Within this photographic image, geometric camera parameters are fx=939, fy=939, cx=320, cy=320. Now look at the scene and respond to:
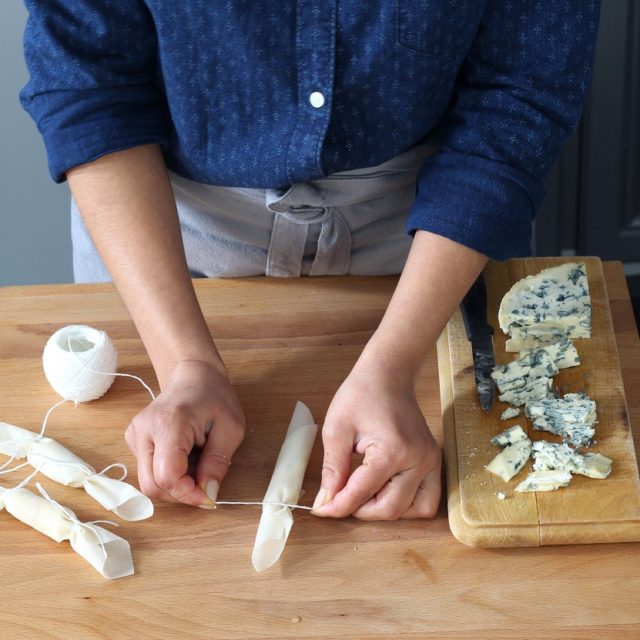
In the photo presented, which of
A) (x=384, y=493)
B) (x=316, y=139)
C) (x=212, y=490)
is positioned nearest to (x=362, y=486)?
(x=384, y=493)

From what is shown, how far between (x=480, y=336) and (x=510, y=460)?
0.60ft

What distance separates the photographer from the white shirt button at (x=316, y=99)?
980 millimetres

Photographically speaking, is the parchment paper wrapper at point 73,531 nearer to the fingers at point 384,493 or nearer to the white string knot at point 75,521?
the white string knot at point 75,521

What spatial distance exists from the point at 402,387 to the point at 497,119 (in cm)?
30

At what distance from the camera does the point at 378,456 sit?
0.90m

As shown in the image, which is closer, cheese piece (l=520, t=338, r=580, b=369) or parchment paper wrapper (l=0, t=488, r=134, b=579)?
parchment paper wrapper (l=0, t=488, r=134, b=579)

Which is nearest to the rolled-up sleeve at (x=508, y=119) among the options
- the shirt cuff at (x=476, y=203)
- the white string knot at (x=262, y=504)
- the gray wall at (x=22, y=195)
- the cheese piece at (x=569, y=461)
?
the shirt cuff at (x=476, y=203)

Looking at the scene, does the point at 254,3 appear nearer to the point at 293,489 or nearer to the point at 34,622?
the point at 293,489

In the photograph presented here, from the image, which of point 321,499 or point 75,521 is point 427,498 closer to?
point 321,499

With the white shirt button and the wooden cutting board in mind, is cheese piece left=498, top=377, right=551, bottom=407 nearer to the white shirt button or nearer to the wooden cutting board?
the wooden cutting board

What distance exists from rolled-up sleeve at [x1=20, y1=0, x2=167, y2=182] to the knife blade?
0.41 m

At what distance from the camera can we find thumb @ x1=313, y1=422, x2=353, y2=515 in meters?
0.91

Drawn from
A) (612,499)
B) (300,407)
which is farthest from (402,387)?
(612,499)

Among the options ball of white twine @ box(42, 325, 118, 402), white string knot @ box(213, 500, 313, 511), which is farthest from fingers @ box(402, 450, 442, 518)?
ball of white twine @ box(42, 325, 118, 402)
